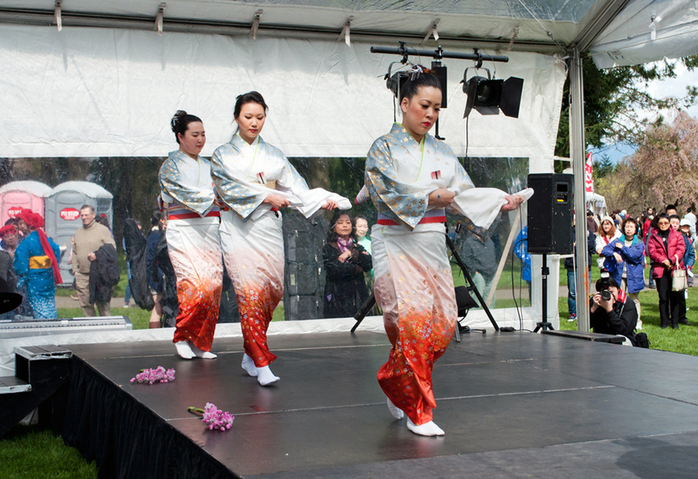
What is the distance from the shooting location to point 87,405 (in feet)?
12.5

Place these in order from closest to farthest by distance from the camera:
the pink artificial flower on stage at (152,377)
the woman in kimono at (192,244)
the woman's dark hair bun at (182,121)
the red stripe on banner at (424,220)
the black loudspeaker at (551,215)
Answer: the red stripe on banner at (424,220)
the pink artificial flower on stage at (152,377)
the woman in kimono at (192,244)
the woman's dark hair bun at (182,121)
the black loudspeaker at (551,215)

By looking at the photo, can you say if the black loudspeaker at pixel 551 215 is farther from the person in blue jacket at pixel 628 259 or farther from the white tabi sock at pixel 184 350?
the white tabi sock at pixel 184 350

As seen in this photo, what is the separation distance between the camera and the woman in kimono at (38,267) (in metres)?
4.96

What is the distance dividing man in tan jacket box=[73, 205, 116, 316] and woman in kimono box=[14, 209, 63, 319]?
0.14m

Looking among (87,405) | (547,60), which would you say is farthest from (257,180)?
(547,60)

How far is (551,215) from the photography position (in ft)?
18.7

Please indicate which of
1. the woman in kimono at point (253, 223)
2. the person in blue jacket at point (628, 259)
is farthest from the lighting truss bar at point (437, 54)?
the person in blue jacket at point (628, 259)

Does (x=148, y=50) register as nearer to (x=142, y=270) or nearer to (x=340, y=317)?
(x=142, y=270)

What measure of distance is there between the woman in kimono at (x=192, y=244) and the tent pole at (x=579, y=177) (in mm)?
3183

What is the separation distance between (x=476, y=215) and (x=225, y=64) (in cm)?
345

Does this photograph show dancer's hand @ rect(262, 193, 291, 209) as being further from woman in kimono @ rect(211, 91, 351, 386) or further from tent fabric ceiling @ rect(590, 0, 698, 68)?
tent fabric ceiling @ rect(590, 0, 698, 68)

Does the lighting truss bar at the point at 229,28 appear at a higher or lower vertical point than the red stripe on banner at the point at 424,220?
higher

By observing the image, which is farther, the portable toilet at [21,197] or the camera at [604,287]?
the camera at [604,287]

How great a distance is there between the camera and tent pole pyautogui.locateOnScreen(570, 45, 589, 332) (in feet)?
19.5
